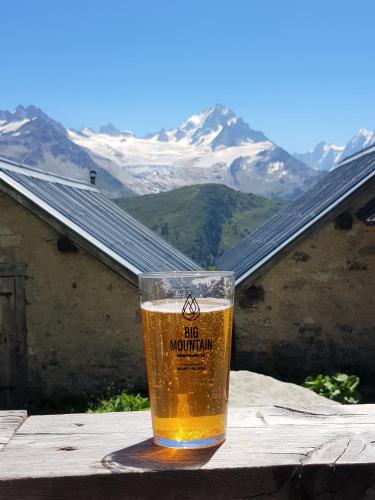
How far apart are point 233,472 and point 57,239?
8361 millimetres

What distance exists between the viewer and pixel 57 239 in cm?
917

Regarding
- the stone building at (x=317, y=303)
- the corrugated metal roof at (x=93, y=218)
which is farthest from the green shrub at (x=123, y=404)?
the stone building at (x=317, y=303)

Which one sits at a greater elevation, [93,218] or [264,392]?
[93,218]

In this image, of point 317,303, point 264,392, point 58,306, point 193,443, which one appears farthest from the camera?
point 317,303

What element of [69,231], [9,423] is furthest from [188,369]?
[69,231]

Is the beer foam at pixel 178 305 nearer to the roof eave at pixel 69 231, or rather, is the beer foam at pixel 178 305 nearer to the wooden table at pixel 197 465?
the wooden table at pixel 197 465

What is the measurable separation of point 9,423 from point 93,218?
991 centimetres

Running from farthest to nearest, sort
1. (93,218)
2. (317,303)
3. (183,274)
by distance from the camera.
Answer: (93,218) < (317,303) < (183,274)

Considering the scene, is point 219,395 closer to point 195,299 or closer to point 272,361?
point 195,299

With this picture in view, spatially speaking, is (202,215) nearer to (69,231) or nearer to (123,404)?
(69,231)

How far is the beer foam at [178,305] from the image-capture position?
127cm

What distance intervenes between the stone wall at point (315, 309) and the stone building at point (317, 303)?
2 centimetres

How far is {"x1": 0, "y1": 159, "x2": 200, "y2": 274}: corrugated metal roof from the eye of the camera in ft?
29.7

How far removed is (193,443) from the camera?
3.98 feet
